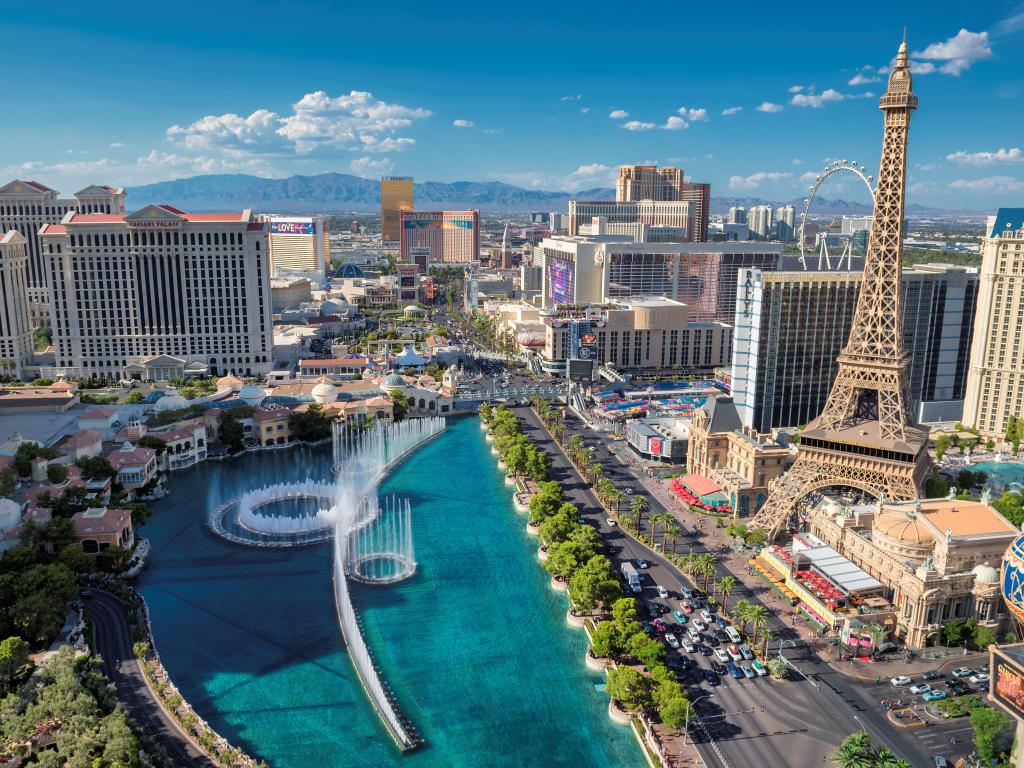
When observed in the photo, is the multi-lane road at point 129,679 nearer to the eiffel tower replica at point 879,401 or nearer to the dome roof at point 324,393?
the eiffel tower replica at point 879,401

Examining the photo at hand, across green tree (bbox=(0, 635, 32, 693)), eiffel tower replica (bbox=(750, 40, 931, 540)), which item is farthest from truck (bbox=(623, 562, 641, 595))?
green tree (bbox=(0, 635, 32, 693))

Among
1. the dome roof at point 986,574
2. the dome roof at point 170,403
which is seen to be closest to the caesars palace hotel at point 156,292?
the dome roof at point 170,403

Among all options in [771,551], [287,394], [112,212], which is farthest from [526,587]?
[112,212]

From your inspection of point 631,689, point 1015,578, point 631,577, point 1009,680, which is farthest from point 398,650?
point 1015,578

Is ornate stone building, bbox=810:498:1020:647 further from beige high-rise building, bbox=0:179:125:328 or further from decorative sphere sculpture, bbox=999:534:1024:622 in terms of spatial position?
beige high-rise building, bbox=0:179:125:328

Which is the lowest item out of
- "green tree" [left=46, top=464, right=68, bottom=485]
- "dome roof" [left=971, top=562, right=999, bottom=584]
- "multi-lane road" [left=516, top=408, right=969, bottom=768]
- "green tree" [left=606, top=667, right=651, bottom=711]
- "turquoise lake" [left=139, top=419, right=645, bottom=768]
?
"turquoise lake" [left=139, top=419, right=645, bottom=768]

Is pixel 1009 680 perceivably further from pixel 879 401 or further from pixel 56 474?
pixel 56 474
